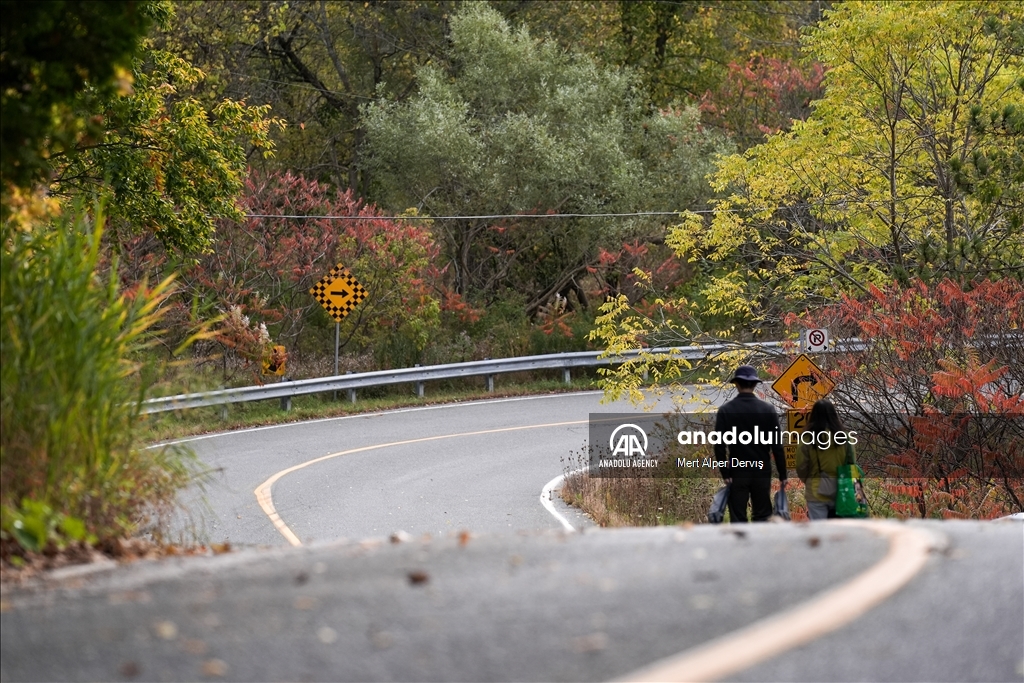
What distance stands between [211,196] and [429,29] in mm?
19280

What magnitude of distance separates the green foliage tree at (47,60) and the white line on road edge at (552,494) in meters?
9.01

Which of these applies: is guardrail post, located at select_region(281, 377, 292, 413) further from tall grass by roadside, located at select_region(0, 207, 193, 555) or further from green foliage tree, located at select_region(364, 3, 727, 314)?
tall grass by roadside, located at select_region(0, 207, 193, 555)

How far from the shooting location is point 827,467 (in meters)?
10.5

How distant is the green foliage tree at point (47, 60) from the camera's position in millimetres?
7012

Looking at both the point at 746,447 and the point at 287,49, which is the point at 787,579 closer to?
the point at 746,447

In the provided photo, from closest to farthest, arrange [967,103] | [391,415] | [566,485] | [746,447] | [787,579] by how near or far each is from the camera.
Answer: [787,579]
[746,447]
[566,485]
[967,103]
[391,415]

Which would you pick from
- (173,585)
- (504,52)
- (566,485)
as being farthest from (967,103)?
(173,585)

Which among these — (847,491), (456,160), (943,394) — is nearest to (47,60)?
(847,491)

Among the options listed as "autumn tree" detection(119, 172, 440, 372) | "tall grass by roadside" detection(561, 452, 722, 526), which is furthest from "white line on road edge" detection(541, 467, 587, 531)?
"autumn tree" detection(119, 172, 440, 372)

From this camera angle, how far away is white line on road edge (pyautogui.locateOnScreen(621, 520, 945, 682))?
4.65 meters

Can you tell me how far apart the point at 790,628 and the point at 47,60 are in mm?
5368

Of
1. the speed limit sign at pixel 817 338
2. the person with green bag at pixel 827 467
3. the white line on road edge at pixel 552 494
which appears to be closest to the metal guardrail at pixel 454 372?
the speed limit sign at pixel 817 338

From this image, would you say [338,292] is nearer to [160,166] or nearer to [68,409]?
[160,166]

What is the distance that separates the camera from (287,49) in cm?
3597
